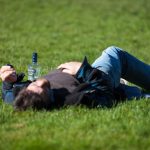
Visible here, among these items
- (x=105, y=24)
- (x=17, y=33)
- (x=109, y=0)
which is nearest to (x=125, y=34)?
(x=105, y=24)

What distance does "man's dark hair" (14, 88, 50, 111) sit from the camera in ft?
24.0

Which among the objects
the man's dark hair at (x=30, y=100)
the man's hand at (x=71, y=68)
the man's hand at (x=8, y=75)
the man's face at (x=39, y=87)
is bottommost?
the man's dark hair at (x=30, y=100)

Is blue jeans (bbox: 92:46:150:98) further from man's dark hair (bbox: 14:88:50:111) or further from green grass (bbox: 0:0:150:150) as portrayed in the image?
man's dark hair (bbox: 14:88:50:111)

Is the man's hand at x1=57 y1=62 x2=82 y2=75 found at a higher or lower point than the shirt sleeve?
higher

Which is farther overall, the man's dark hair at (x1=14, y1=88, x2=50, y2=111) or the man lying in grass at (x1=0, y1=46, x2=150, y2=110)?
the man lying in grass at (x1=0, y1=46, x2=150, y2=110)

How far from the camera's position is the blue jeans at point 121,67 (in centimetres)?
813

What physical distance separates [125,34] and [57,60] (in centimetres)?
521

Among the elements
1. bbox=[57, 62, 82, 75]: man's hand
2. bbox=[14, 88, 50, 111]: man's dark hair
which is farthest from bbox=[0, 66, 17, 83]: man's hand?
bbox=[57, 62, 82, 75]: man's hand

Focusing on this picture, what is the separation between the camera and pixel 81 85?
770 centimetres

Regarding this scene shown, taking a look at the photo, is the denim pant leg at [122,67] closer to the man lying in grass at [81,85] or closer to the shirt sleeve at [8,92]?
the man lying in grass at [81,85]

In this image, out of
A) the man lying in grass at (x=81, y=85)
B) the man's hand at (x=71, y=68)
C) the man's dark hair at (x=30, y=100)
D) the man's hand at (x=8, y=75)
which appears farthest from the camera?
the man's hand at (x=71, y=68)

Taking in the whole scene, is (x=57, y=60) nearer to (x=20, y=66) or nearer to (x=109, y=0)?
(x=20, y=66)

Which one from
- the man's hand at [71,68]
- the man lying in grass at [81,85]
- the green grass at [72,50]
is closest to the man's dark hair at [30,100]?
the man lying in grass at [81,85]

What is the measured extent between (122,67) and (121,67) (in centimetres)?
5
